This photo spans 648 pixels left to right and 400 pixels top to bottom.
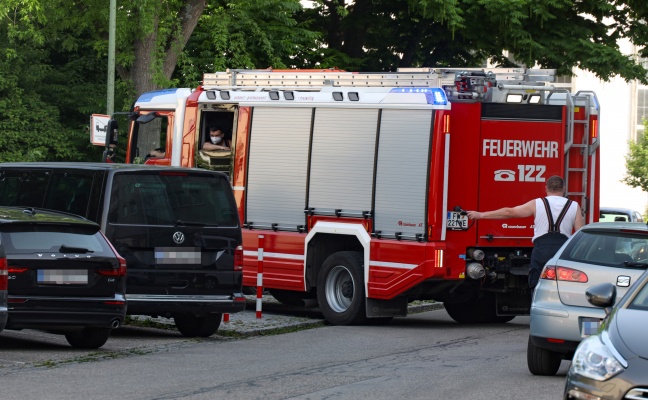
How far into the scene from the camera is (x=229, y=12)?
29656 millimetres

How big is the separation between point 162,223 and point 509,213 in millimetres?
3650

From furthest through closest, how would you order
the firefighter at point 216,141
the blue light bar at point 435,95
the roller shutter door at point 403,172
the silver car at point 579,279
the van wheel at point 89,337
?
the firefighter at point 216,141 → the roller shutter door at point 403,172 → the blue light bar at point 435,95 → the van wheel at point 89,337 → the silver car at point 579,279

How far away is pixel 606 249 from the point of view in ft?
36.8

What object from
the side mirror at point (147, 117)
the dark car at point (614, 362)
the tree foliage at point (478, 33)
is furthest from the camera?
the tree foliage at point (478, 33)

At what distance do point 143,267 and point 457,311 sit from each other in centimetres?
538

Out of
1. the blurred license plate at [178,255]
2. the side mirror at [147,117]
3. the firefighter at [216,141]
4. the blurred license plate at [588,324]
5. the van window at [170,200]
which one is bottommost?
the blurred license plate at [588,324]

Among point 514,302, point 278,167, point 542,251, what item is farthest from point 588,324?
point 278,167

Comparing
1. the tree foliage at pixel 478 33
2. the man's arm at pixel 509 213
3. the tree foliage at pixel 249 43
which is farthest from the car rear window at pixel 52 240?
the tree foliage at pixel 478 33

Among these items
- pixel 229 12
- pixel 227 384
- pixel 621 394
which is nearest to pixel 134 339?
pixel 227 384

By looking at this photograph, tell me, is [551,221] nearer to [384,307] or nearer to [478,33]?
[384,307]

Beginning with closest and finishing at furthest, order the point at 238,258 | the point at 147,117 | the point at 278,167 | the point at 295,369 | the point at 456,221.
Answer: the point at 295,369 → the point at 238,258 → the point at 456,221 → the point at 278,167 → the point at 147,117

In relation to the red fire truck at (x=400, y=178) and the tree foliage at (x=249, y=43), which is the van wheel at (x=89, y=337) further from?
the tree foliage at (x=249, y=43)

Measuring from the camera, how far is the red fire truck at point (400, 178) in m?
15.9

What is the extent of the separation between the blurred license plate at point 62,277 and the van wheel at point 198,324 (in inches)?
96.0
